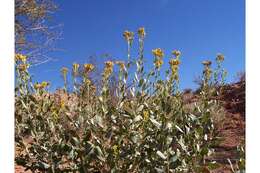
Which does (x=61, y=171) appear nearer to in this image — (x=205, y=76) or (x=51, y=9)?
(x=205, y=76)

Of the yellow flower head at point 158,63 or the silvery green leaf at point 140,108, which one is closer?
the silvery green leaf at point 140,108

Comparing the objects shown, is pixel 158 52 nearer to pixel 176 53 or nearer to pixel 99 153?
pixel 176 53

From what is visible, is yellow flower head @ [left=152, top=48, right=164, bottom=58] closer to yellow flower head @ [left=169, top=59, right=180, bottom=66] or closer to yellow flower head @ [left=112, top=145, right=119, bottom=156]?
yellow flower head @ [left=169, top=59, right=180, bottom=66]

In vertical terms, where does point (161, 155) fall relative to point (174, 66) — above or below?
below

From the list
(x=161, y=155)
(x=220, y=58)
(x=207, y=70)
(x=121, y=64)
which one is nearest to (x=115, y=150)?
(x=161, y=155)

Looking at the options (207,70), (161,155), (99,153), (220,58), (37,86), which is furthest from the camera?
(220,58)

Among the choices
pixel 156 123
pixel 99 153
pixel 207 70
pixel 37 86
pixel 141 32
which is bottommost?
pixel 99 153

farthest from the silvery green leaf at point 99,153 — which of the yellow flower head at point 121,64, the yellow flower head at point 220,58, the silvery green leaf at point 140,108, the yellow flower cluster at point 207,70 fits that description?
the yellow flower head at point 220,58

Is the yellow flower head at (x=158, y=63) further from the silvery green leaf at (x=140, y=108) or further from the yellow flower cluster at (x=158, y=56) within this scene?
the silvery green leaf at (x=140, y=108)

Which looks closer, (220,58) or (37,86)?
(37,86)

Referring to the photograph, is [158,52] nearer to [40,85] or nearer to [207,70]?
[207,70]

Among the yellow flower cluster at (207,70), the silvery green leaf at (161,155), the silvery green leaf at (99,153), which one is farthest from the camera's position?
the yellow flower cluster at (207,70)

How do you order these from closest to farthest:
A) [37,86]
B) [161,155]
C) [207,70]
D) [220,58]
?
[161,155] < [37,86] < [207,70] < [220,58]
